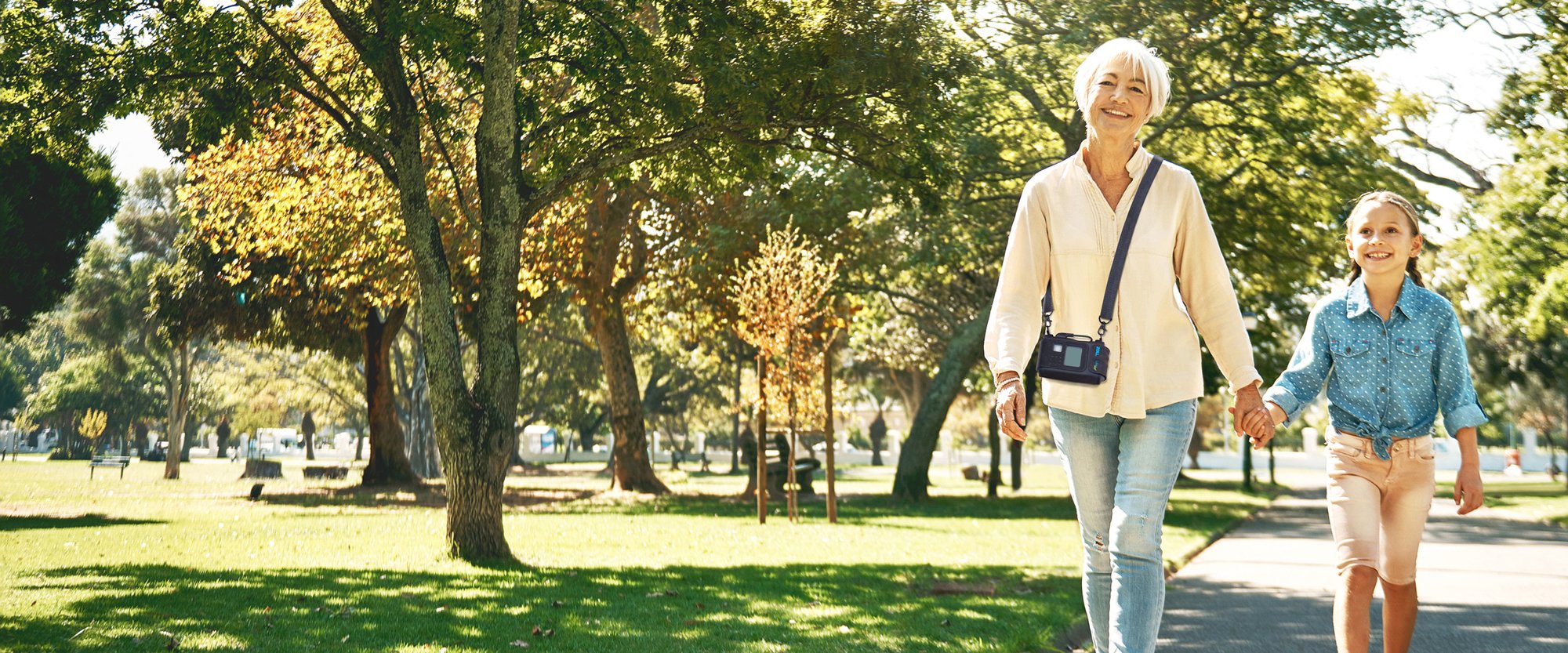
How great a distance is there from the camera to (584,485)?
1380 inches

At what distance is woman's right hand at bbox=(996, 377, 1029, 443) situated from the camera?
3.66 metres

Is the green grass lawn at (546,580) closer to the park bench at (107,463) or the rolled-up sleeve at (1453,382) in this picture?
the rolled-up sleeve at (1453,382)

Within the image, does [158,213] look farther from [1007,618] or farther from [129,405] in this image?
[1007,618]

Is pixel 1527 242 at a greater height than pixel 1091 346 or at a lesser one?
greater

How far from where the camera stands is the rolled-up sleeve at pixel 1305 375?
458 cm

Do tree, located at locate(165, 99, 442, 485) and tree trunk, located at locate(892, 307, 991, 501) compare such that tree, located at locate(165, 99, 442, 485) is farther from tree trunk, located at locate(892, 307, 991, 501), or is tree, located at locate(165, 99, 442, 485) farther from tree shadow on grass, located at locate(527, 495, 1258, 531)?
tree trunk, located at locate(892, 307, 991, 501)

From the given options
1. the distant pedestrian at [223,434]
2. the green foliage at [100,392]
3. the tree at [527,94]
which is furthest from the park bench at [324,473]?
the distant pedestrian at [223,434]

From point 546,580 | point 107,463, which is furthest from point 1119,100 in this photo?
point 107,463

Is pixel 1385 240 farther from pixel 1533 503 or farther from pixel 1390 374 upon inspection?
pixel 1533 503

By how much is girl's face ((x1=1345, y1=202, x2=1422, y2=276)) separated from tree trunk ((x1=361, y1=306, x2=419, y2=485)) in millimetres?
29501

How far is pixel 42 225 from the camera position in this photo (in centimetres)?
1816

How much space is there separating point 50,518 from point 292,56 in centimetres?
912

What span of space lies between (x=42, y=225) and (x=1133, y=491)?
18576 millimetres

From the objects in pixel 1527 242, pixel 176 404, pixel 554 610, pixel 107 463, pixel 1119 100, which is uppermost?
pixel 1527 242
